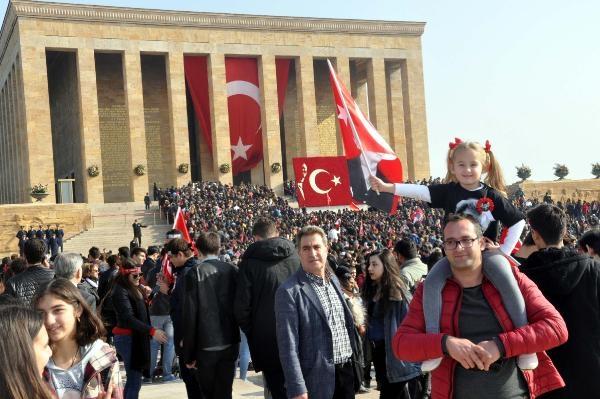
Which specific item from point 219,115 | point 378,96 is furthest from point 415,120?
point 219,115

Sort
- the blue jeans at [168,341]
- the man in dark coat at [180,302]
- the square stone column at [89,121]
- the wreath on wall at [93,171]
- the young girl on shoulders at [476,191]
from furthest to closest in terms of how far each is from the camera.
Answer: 1. the square stone column at [89,121]
2. the wreath on wall at [93,171]
3. the blue jeans at [168,341]
4. the man in dark coat at [180,302]
5. the young girl on shoulders at [476,191]

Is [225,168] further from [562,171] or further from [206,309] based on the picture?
[206,309]

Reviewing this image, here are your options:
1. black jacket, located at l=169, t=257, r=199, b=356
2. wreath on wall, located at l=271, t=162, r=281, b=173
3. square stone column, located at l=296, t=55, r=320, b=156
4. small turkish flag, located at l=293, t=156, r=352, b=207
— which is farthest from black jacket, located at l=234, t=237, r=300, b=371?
square stone column, located at l=296, t=55, r=320, b=156

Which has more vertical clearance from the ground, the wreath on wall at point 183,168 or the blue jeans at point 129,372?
the wreath on wall at point 183,168

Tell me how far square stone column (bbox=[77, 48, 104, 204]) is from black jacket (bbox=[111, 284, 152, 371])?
31.2 meters

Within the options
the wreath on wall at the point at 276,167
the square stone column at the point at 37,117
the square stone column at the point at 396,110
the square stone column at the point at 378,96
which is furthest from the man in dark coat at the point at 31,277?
the square stone column at the point at 378,96

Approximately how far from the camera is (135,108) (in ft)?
130

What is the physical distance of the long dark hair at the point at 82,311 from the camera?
3.88 metres

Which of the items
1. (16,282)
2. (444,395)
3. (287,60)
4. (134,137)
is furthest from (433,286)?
(287,60)

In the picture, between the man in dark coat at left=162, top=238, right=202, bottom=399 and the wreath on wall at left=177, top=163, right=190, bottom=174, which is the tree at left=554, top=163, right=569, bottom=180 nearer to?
A: the wreath on wall at left=177, top=163, right=190, bottom=174

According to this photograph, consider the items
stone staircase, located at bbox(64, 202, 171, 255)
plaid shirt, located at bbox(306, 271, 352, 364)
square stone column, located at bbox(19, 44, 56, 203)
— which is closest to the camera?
plaid shirt, located at bbox(306, 271, 352, 364)

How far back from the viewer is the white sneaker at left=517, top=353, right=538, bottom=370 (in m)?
3.47

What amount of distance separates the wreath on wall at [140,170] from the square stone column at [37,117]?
3972 millimetres

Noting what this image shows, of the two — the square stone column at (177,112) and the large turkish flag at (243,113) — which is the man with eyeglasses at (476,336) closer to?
the square stone column at (177,112)
